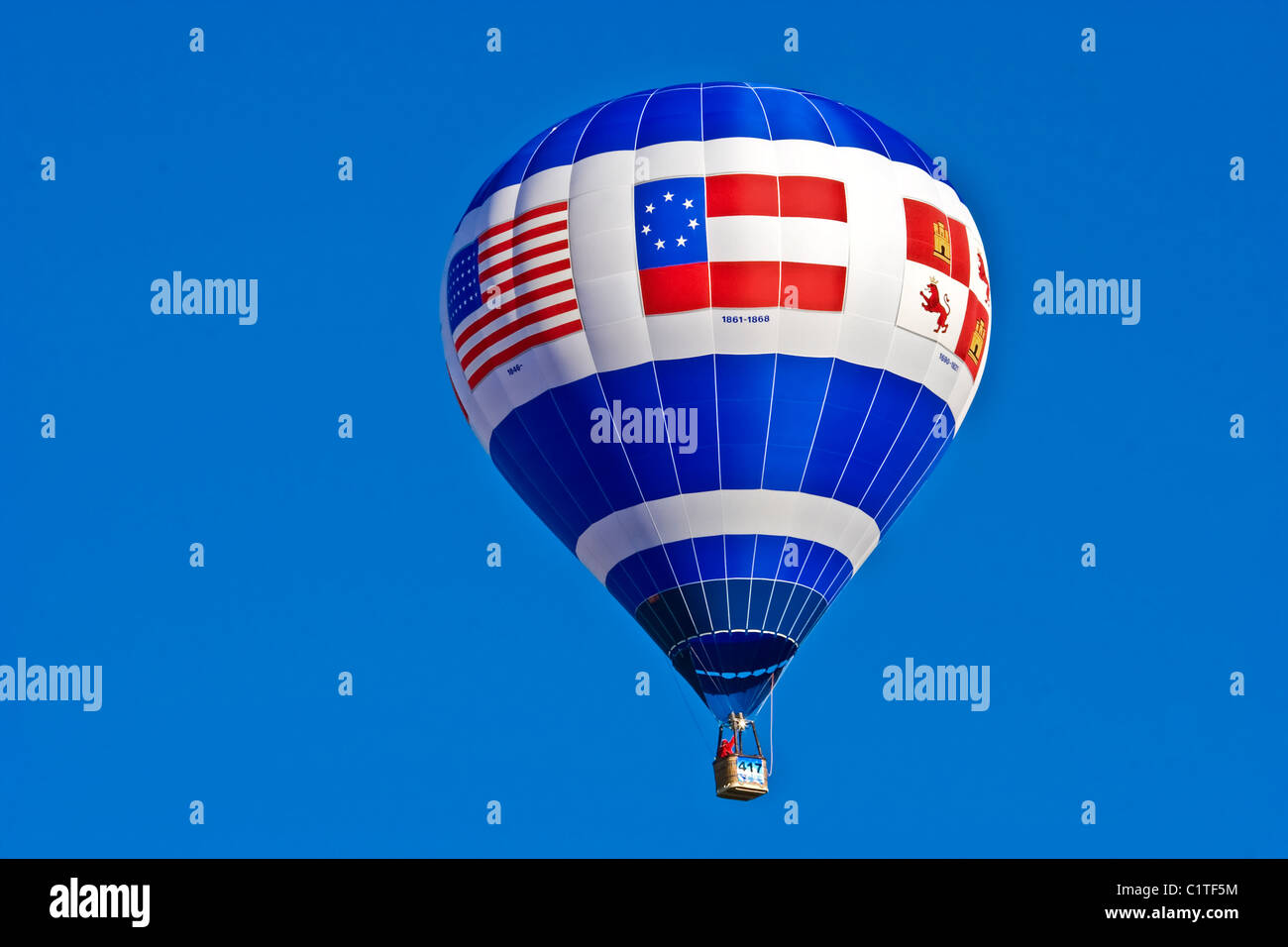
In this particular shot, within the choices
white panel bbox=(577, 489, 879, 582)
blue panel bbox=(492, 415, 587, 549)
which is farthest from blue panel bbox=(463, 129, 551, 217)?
white panel bbox=(577, 489, 879, 582)

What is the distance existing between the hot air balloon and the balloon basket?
4 centimetres

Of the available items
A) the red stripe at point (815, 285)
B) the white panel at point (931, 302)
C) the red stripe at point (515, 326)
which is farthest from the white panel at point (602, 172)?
the white panel at point (931, 302)

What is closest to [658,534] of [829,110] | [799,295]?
[799,295]

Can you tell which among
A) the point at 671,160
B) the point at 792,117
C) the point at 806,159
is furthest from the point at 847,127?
the point at 671,160

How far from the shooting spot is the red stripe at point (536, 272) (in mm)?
30422

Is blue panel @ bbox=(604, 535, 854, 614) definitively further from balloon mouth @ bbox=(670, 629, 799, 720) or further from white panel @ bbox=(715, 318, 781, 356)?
white panel @ bbox=(715, 318, 781, 356)

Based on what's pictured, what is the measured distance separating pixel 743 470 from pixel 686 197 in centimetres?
312

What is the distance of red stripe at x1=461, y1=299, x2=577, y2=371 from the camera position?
3031 cm

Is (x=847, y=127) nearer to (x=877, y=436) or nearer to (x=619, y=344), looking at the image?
(x=877, y=436)

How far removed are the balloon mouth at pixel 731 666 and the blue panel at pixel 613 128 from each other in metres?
5.67

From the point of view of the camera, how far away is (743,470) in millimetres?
29891

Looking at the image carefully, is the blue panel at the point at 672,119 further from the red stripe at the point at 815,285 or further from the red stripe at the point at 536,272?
A: the red stripe at the point at 815,285

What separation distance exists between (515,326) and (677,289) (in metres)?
2.03

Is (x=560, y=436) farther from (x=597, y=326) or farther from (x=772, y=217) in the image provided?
(x=772, y=217)
